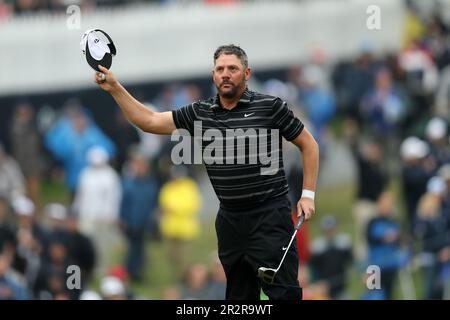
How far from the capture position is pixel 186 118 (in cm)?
1071

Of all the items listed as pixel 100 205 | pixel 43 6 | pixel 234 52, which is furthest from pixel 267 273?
pixel 43 6

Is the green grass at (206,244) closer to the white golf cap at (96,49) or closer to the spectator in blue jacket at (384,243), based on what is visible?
the spectator in blue jacket at (384,243)

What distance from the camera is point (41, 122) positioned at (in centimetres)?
2448

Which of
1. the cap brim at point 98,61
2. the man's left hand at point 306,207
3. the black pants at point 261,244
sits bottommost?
the black pants at point 261,244

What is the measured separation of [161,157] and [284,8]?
639 centimetres

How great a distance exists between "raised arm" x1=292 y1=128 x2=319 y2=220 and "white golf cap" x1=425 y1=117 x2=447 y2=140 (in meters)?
10.6

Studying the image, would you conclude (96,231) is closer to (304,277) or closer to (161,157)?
(161,157)

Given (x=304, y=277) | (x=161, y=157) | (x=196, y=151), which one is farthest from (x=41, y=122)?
(x=196, y=151)

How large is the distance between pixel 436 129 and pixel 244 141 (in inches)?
438

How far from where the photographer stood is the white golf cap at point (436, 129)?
69.5 ft

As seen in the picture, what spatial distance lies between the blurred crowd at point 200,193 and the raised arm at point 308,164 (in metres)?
3.72

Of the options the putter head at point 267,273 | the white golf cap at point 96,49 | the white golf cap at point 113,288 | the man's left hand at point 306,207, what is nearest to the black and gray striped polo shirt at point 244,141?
the man's left hand at point 306,207

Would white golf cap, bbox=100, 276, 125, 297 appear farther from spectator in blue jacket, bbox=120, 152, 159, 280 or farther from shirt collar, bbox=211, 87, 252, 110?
shirt collar, bbox=211, 87, 252, 110

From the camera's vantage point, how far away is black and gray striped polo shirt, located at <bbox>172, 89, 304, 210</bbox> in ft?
34.5
